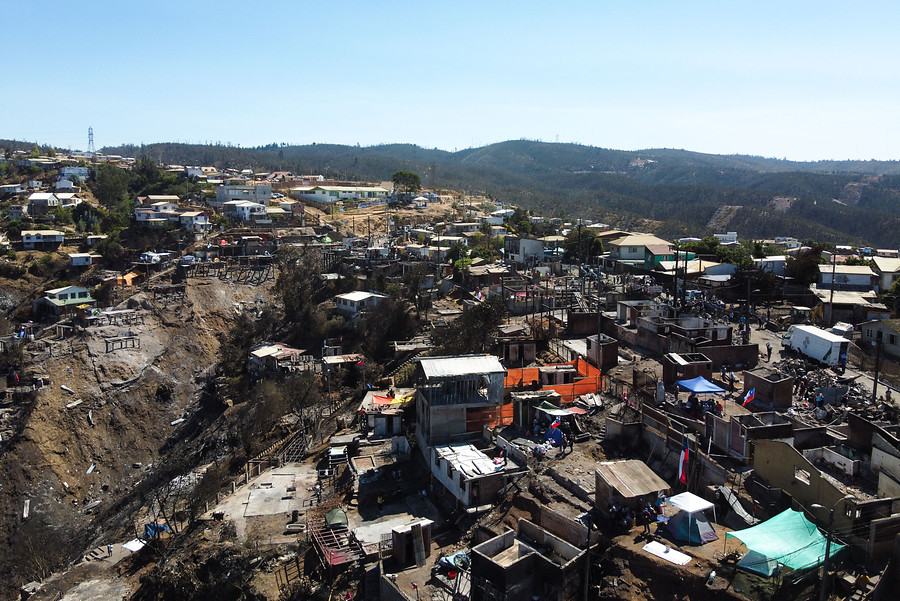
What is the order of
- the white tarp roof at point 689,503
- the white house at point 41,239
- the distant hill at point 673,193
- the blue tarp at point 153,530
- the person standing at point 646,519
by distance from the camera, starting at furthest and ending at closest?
the distant hill at point 673,193
the white house at point 41,239
the blue tarp at point 153,530
the person standing at point 646,519
the white tarp roof at point 689,503

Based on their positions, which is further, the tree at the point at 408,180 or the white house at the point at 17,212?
the tree at the point at 408,180

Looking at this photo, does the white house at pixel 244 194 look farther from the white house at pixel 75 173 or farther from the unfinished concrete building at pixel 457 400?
the unfinished concrete building at pixel 457 400

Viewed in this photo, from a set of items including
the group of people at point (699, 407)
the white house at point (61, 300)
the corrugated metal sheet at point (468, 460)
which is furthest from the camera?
the white house at point (61, 300)

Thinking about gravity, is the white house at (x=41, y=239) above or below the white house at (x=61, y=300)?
above

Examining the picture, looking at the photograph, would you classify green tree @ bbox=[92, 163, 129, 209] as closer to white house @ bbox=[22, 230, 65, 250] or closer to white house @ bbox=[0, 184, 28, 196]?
white house @ bbox=[0, 184, 28, 196]

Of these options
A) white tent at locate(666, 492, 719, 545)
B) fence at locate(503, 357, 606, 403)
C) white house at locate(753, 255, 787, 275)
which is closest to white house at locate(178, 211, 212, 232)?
fence at locate(503, 357, 606, 403)

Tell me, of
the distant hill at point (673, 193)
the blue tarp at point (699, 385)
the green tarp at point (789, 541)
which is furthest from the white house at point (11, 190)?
the green tarp at point (789, 541)

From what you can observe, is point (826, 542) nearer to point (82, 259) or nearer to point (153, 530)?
point (153, 530)

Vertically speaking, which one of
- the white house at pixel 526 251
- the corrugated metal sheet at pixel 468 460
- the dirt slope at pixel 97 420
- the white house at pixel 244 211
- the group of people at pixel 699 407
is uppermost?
the white house at pixel 244 211
